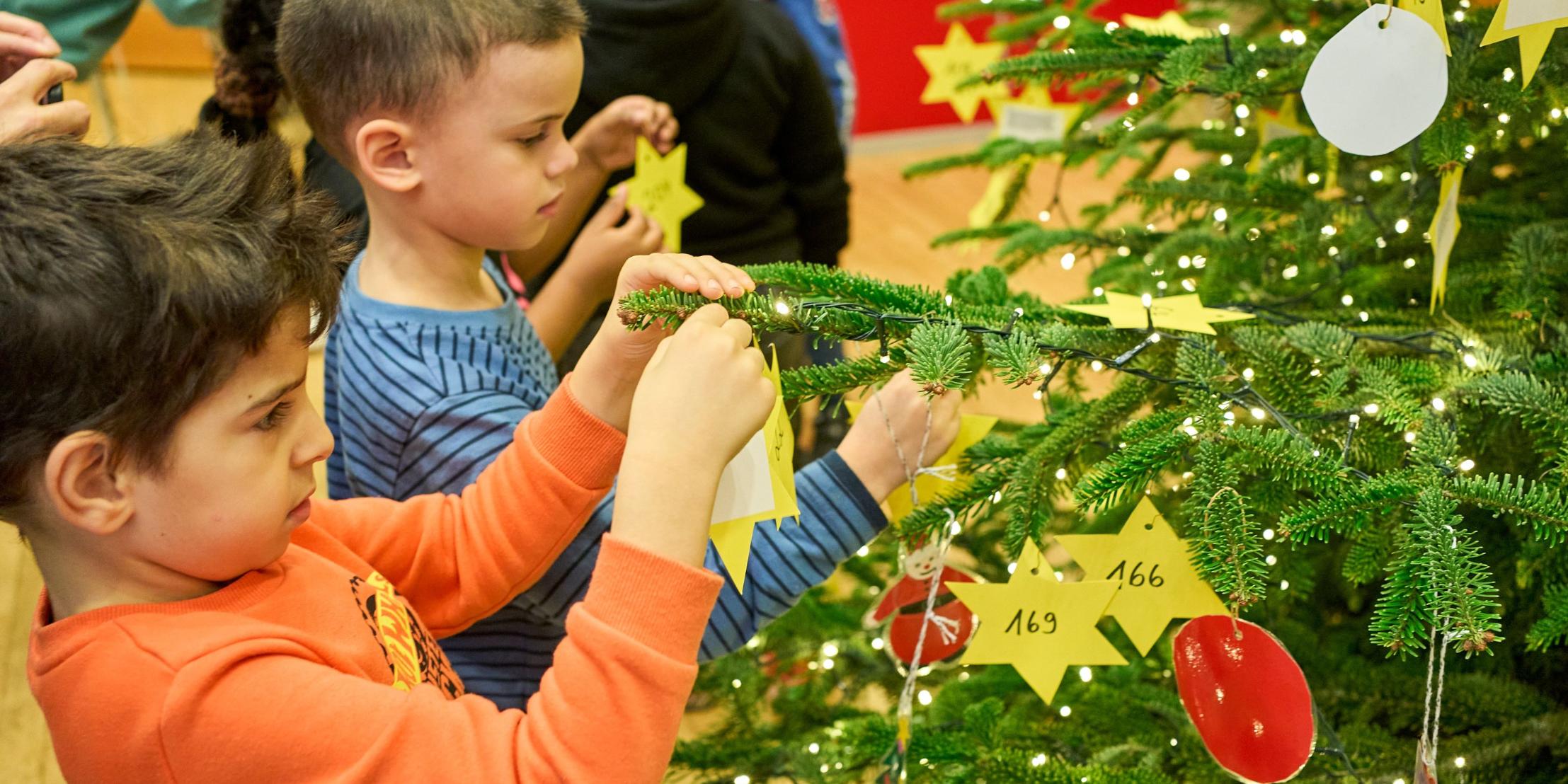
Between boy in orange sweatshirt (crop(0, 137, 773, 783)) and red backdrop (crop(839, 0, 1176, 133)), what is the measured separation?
3.58 meters

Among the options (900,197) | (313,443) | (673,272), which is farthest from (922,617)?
(900,197)

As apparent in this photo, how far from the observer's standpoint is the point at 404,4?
1036 millimetres

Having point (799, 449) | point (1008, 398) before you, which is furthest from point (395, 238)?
point (1008, 398)

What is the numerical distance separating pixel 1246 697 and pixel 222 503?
62 centimetres

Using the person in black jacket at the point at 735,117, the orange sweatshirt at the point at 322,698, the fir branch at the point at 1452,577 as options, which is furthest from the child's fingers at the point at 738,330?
the person in black jacket at the point at 735,117

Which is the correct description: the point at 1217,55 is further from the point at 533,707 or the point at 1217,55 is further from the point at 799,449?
the point at 799,449

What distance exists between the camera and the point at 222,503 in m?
0.68

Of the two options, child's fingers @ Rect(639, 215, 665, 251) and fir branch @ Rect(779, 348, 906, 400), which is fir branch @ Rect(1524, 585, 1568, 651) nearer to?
fir branch @ Rect(779, 348, 906, 400)

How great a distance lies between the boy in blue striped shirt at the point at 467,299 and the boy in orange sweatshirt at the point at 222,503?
0.25 m

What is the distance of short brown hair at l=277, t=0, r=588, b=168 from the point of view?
1022 mm

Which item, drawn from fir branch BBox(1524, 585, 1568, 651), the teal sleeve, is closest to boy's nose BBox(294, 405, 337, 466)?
fir branch BBox(1524, 585, 1568, 651)

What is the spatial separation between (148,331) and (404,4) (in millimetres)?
495

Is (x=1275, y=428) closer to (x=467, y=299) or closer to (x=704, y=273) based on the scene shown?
(x=704, y=273)

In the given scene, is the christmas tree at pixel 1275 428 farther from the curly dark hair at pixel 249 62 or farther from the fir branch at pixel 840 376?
the curly dark hair at pixel 249 62
